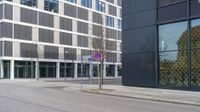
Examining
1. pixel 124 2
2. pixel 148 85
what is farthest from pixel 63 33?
pixel 148 85

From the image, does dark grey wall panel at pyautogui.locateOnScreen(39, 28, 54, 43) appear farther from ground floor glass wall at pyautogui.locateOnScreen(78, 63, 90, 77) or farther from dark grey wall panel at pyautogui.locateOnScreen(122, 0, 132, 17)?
dark grey wall panel at pyautogui.locateOnScreen(122, 0, 132, 17)

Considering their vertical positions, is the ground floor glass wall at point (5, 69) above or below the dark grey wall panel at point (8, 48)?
below

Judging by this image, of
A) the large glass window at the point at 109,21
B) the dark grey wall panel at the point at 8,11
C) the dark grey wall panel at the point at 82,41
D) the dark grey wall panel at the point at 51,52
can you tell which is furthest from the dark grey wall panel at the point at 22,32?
the large glass window at the point at 109,21

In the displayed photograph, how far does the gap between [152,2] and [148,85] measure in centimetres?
727

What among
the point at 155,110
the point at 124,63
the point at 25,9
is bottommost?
the point at 155,110

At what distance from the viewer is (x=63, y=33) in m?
75.1

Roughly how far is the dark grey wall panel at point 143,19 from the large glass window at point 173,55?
4.06ft

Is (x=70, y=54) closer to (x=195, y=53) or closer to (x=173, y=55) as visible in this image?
(x=173, y=55)

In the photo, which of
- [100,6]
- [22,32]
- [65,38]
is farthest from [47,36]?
[100,6]

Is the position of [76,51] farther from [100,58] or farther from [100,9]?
[100,58]

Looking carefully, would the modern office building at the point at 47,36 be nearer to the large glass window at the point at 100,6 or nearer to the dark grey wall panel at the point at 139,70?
the large glass window at the point at 100,6

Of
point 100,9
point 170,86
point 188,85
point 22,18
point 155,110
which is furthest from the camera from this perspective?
point 100,9

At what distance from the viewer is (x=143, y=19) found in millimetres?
Result: 28922

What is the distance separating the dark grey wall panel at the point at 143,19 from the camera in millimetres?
27797
